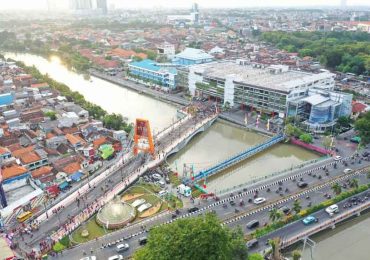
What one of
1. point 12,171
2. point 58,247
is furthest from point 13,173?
point 58,247

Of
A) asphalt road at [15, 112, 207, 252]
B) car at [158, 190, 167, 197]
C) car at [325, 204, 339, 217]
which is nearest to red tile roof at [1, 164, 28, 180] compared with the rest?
asphalt road at [15, 112, 207, 252]

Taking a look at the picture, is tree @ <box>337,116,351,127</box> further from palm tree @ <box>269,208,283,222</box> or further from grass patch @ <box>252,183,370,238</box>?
palm tree @ <box>269,208,283,222</box>

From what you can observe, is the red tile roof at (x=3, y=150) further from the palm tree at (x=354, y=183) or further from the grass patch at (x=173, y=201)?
the palm tree at (x=354, y=183)

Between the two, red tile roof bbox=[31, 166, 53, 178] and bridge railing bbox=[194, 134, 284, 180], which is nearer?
red tile roof bbox=[31, 166, 53, 178]

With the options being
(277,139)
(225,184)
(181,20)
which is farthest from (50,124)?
(181,20)

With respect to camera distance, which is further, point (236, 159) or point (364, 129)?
point (364, 129)

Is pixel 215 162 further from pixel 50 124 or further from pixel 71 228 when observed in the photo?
pixel 50 124

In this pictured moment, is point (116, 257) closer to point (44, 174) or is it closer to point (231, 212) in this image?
point (231, 212)
